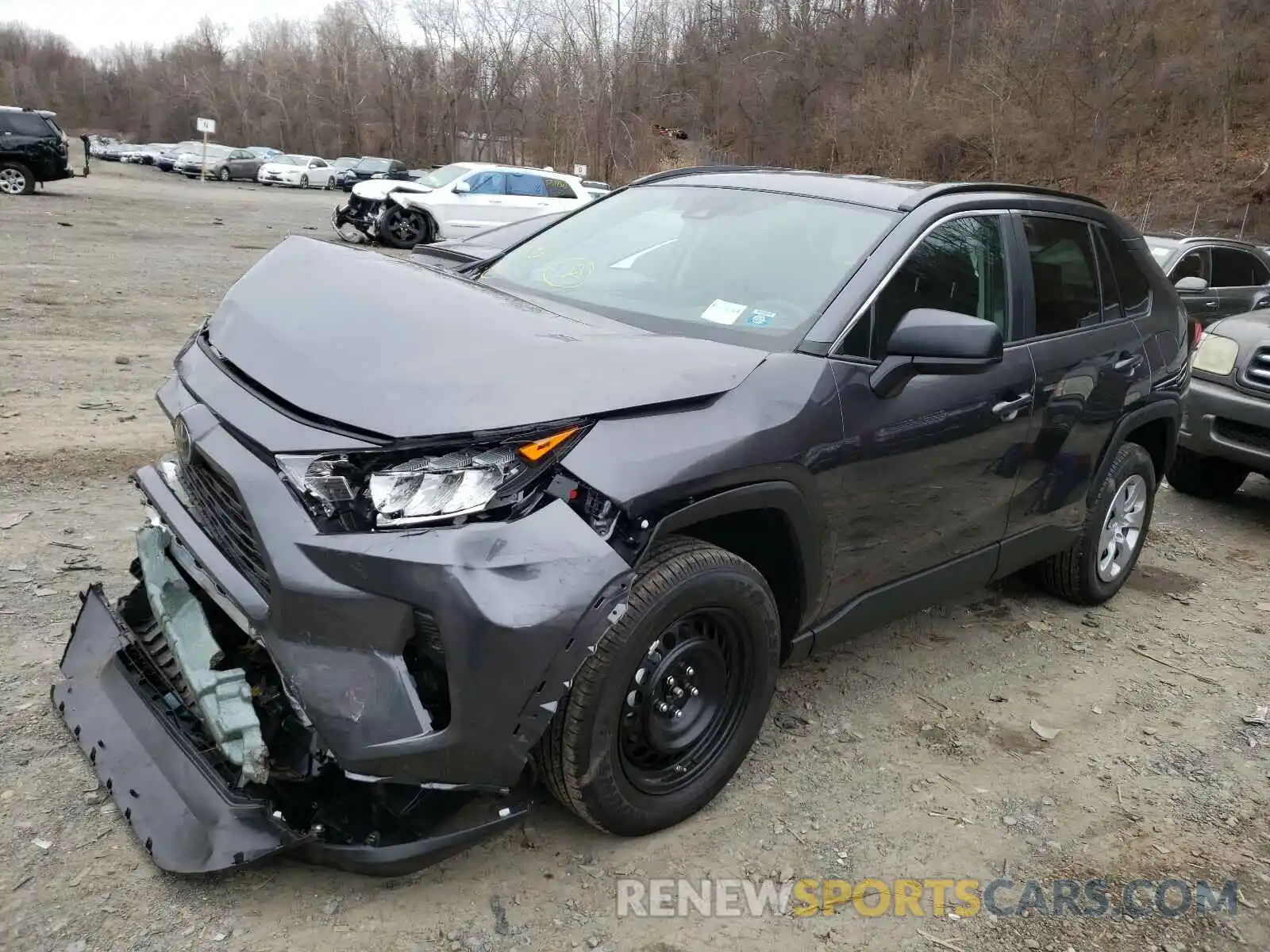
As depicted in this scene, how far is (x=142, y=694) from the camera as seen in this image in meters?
2.63

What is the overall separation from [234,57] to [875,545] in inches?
4259

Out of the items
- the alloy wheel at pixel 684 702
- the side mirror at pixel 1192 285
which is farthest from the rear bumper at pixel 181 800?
the side mirror at pixel 1192 285

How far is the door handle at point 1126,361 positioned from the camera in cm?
409

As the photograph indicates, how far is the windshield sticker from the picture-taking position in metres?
3.04

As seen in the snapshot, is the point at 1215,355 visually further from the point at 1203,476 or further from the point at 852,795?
the point at 852,795

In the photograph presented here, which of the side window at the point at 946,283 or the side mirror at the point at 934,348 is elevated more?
the side window at the point at 946,283

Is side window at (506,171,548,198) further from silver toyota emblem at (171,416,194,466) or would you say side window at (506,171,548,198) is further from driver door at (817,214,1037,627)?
silver toyota emblem at (171,416,194,466)

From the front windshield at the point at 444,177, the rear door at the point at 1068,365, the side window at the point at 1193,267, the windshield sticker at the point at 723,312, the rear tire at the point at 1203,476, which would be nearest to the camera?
the windshield sticker at the point at 723,312

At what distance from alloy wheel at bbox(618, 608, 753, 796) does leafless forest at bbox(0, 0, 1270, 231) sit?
3098cm

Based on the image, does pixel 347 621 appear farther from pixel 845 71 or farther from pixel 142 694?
pixel 845 71

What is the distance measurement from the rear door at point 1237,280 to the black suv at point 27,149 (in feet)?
72.5

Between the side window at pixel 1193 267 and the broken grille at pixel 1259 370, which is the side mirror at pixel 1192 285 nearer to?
the side window at pixel 1193 267

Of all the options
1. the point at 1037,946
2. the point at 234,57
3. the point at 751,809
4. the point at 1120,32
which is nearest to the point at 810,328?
the point at 751,809

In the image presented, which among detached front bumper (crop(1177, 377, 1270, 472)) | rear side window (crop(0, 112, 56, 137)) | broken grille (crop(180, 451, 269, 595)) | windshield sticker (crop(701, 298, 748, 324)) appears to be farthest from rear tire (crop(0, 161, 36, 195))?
detached front bumper (crop(1177, 377, 1270, 472))
